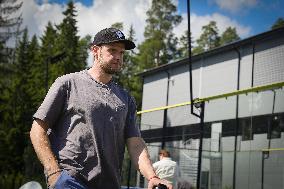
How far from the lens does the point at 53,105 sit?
282cm

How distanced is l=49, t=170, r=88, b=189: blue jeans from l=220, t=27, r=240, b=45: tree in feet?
174

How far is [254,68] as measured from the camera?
76.9 feet

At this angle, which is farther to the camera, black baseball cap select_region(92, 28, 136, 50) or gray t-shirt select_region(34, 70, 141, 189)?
black baseball cap select_region(92, 28, 136, 50)

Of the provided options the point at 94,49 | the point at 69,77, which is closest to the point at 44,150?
the point at 69,77

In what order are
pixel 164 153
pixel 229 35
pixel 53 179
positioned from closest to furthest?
pixel 53 179 < pixel 164 153 < pixel 229 35

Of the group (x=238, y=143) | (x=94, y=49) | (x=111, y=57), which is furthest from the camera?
(x=238, y=143)

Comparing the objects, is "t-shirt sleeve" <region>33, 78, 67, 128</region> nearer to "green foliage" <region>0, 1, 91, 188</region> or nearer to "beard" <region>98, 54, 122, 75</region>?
"beard" <region>98, 54, 122, 75</region>

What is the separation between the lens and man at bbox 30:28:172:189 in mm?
2697

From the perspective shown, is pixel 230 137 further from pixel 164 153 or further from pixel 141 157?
pixel 141 157

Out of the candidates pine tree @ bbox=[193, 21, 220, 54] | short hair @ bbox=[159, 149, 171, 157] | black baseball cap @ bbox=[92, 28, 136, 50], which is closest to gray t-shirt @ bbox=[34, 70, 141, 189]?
black baseball cap @ bbox=[92, 28, 136, 50]

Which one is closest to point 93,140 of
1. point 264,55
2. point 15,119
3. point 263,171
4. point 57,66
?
point 263,171

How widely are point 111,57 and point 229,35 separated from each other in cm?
5379

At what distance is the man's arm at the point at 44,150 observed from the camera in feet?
8.60

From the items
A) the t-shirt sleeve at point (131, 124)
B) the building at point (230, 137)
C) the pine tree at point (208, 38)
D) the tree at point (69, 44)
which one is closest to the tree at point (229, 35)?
the pine tree at point (208, 38)
